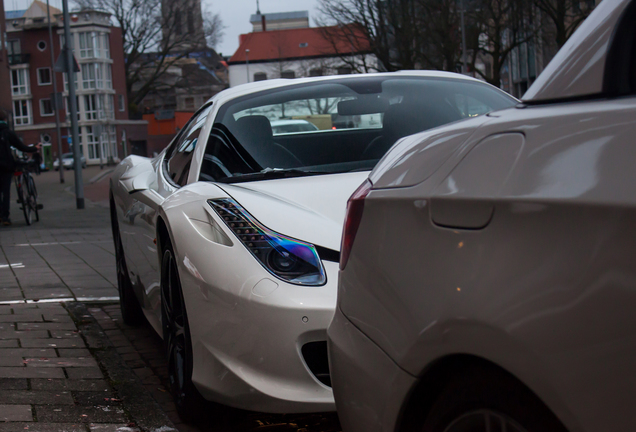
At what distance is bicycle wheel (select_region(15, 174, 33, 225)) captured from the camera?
13.6m

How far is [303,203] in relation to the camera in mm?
3303

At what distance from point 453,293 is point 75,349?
3479mm

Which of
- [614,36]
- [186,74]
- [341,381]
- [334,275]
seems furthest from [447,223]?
[186,74]

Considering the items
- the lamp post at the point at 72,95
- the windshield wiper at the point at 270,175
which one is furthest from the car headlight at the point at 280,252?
the lamp post at the point at 72,95

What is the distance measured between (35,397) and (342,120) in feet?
6.96

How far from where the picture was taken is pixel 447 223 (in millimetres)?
1627

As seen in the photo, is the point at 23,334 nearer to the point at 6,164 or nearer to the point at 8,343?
the point at 8,343

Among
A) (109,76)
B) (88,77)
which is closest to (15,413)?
(88,77)

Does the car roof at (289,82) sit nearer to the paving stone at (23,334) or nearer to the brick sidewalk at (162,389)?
the brick sidewalk at (162,389)

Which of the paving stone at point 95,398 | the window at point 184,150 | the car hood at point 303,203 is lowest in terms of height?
the paving stone at point 95,398

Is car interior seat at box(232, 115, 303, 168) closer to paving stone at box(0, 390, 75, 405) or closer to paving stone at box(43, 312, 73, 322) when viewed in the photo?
paving stone at box(0, 390, 75, 405)

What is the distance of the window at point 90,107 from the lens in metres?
78.1

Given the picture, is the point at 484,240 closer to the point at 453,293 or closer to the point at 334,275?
the point at 453,293

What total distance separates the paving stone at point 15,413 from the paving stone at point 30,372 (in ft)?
1.66
